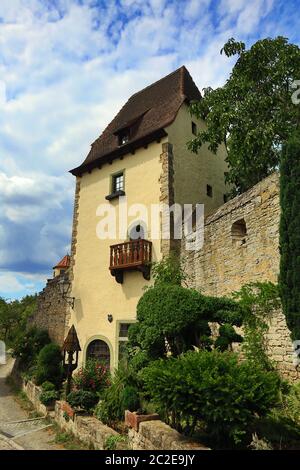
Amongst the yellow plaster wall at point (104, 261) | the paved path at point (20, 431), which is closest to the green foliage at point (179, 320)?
the paved path at point (20, 431)

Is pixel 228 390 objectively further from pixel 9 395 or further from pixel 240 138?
pixel 9 395

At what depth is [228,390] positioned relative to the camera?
4418mm

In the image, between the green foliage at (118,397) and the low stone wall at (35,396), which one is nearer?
the green foliage at (118,397)

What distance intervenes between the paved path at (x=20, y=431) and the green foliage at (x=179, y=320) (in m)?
2.94

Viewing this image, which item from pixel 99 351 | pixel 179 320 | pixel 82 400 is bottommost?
pixel 82 400

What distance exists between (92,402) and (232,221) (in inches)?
219

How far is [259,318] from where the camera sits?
7.81 metres

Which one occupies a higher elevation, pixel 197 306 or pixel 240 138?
pixel 240 138

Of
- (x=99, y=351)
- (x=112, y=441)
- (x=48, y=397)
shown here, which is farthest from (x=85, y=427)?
(x=99, y=351)

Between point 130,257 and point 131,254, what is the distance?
0.11 m

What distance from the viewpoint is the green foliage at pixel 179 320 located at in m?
5.91

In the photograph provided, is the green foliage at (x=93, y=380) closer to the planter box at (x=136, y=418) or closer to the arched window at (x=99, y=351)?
the arched window at (x=99, y=351)

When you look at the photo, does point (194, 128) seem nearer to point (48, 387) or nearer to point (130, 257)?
point (130, 257)
